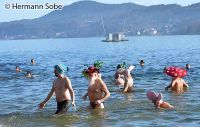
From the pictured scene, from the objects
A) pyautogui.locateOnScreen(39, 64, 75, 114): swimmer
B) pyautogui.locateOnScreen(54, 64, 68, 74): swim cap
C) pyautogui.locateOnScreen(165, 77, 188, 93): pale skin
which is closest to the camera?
pyautogui.locateOnScreen(54, 64, 68, 74): swim cap

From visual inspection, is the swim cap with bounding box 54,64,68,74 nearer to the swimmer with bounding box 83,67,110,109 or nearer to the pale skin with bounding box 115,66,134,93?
the swimmer with bounding box 83,67,110,109

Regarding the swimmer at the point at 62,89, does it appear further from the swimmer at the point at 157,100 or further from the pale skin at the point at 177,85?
the pale skin at the point at 177,85

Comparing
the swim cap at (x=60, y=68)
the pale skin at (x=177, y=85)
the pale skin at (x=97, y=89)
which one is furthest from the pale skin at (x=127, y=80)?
the swim cap at (x=60, y=68)

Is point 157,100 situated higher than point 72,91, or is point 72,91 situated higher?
point 72,91

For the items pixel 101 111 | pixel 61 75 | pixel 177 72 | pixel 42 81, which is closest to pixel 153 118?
pixel 101 111

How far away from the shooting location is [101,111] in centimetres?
1700

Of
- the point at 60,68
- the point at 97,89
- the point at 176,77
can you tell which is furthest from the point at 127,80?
the point at 60,68

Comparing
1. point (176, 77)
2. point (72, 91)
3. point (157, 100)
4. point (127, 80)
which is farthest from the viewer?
point (127, 80)

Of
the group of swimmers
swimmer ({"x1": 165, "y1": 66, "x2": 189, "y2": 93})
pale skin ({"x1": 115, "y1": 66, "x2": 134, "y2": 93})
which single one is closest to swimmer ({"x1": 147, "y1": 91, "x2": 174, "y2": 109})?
the group of swimmers

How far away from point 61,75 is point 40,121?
2195mm

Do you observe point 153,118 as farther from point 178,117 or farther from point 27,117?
point 27,117

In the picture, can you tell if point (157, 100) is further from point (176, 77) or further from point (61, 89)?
point (176, 77)

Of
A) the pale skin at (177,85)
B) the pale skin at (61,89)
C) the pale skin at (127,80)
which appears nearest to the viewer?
the pale skin at (61,89)

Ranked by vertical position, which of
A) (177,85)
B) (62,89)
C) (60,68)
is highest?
(60,68)
